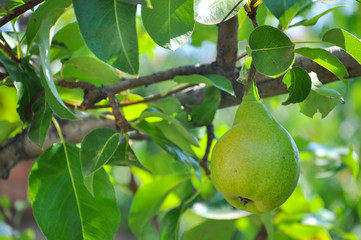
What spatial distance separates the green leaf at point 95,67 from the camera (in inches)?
29.7

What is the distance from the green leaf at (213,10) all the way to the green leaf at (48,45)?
19 cm

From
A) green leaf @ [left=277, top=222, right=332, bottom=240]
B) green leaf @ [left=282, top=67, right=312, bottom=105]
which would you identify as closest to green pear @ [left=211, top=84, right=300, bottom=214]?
green leaf @ [left=282, top=67, right=312, bottom=105]

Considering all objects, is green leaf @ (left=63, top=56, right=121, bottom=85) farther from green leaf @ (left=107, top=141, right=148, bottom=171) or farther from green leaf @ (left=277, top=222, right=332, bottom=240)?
green leaf @ (left=277, top=222, right=332, bottom=240)

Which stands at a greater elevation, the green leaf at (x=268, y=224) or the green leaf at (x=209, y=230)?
the green leaf at (x=268, y=224)

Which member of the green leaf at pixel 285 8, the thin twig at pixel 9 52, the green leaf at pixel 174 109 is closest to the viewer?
the green leaf at pixel 285 8

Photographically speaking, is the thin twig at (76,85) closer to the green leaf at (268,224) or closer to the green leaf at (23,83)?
the green leaf at (23,83)

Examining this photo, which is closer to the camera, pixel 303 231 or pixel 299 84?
pixel 299 84

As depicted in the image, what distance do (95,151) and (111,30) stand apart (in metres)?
0.19

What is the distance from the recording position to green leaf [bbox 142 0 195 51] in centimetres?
52

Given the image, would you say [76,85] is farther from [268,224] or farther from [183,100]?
[268,224]

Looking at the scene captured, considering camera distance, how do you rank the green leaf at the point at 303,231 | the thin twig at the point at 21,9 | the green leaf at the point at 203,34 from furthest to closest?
1. the green leaf at the point at 303,231
2. the green leaf at the point at 203,34
3. the thin twig at the point at 21,9

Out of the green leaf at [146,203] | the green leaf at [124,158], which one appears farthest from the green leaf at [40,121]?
the green leaf at [146,203]

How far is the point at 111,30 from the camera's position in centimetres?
53

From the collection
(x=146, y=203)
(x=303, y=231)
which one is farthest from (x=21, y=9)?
(x=303, y=231)
